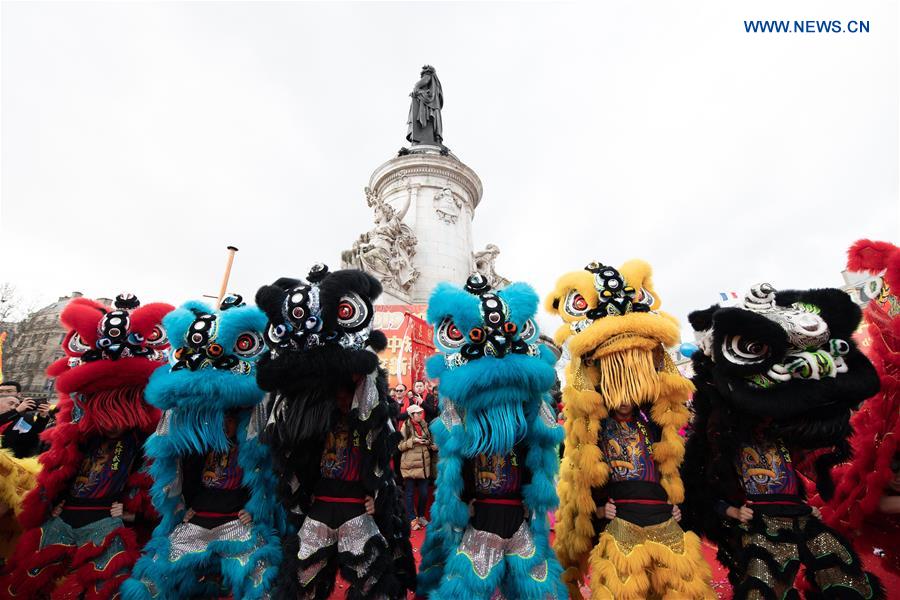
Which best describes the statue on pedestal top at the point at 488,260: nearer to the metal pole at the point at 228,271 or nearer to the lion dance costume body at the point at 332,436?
the metal pole at the point at 228,271

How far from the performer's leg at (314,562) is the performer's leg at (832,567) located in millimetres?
2997

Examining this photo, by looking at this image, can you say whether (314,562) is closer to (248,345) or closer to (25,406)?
(248,345)

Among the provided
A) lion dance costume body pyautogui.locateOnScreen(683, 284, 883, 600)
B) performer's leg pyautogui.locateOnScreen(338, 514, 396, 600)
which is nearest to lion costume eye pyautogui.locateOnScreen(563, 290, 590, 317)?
lion dance costume body pyautogui.locateOnScreen(683, 284, 883, 600)

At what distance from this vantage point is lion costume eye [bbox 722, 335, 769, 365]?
9.03ft

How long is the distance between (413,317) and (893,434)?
27.4ft

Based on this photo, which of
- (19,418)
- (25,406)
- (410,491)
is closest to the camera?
(25,406)

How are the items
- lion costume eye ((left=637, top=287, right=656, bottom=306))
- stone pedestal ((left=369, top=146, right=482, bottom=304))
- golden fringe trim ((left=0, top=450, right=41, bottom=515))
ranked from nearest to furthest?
1. lion costume eye ((left=637, top=287, right=656, bottom=306))
2. golden fringe trim ((left=0, top=450, right=41, bottom=515))
3. stone pedestal ((left=369, top=146, right=482, bottom=304))

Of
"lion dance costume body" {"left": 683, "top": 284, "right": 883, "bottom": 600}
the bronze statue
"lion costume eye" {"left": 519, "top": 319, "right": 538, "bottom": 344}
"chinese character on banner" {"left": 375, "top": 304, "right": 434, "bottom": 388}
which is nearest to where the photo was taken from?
"lion dance costume body" {"left": 683, "top": 284, "right": 883, "bottom": 600}

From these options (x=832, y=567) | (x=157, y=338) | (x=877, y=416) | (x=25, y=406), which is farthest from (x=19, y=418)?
(x=877, y=416)

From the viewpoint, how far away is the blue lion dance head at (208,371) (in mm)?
2953

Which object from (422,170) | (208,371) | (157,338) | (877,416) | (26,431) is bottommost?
(26,431)

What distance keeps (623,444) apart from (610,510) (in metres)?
0.45

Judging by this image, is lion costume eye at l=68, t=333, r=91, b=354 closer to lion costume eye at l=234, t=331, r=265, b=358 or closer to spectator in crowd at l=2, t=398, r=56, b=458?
spectator in crowd at l=2, t=398, r=56, b=458

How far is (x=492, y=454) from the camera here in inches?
116
